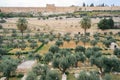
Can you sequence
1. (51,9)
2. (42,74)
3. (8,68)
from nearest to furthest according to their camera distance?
(42,74)
(8,68)
(51,9)

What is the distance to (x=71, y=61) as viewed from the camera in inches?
1423

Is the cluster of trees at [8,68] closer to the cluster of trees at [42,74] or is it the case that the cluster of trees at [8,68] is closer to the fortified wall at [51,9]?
the cluster of trees at [42,74]

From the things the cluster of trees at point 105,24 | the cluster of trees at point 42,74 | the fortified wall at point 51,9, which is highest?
the fortified wall at point 51,9

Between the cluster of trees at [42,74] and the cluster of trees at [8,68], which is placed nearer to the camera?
the cluster of trees at [42,74]

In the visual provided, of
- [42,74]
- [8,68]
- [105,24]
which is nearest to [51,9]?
[105,24]

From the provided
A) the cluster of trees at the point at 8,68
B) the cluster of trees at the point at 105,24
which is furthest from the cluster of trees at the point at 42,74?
the cluster of trees at the point at 105,24

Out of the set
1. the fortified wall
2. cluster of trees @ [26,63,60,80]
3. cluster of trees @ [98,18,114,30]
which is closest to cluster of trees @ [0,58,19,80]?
cluster of trees @ [26,63,60,80]

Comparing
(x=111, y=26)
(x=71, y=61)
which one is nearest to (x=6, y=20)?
(x=111, y=26)

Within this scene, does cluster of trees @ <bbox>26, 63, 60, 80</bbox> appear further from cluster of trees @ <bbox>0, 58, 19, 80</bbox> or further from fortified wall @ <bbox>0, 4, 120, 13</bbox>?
fortified wall @ <bbox>0, 4, 120, 13</bbox>

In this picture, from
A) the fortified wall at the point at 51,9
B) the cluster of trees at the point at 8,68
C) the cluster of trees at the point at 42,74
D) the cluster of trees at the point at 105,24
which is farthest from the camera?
the fortified wall at the point at 51,9

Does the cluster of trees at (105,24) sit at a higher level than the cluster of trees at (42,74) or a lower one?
higher

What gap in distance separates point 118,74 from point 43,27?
5599 centimetres

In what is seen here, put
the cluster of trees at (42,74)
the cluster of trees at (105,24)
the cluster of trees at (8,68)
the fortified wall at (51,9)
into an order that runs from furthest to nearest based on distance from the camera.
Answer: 1. the fortified wall at (51,9)
2. the cluster of trees at (105,24)
3. the cluster of trees at (8,68)
4. the cluster of trees at (42,74)

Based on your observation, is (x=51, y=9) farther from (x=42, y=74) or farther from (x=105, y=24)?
(x=42, y=74)
